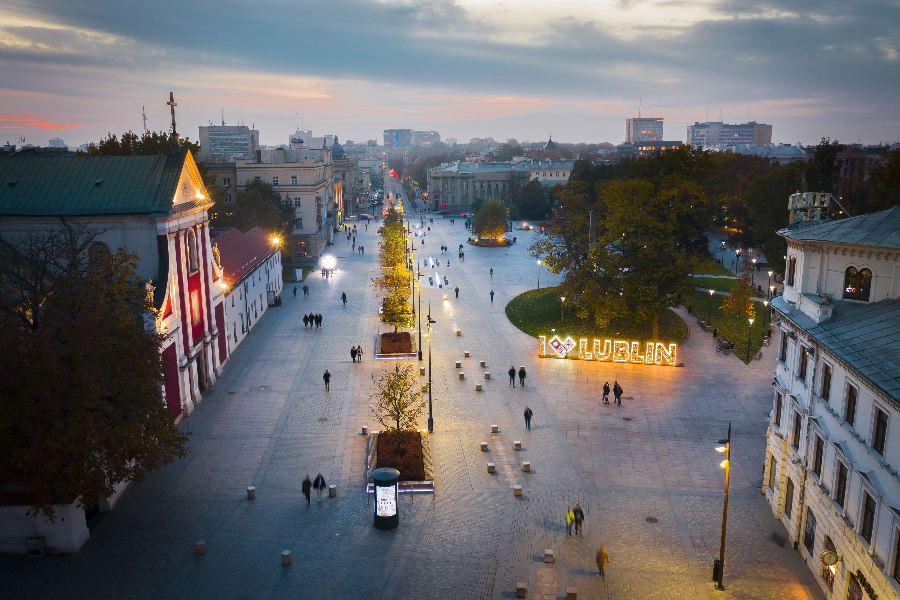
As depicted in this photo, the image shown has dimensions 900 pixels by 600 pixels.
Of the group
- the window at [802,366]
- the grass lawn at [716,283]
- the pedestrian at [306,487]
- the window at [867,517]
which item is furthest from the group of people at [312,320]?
the window at [867,517]

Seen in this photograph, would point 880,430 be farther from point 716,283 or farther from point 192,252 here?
point 716,283

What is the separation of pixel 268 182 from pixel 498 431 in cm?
7009

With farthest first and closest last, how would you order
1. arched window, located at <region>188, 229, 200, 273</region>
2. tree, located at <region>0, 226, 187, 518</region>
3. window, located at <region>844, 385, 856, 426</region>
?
arched window, located at <region>188, 229, 200, 273</region>, tree, located at <region>0, 226, 187, 518</region>, window, located at <region>844, 385, 856, 426</region>

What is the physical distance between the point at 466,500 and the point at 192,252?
21.8 metres

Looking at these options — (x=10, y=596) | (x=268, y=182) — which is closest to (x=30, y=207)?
(x=10, y=596)

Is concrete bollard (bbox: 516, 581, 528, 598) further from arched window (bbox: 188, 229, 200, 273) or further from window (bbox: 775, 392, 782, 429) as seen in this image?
arched window (bbox: 188, 229, 200, 273)

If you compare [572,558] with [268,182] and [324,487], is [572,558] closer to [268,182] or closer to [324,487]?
[324,487]

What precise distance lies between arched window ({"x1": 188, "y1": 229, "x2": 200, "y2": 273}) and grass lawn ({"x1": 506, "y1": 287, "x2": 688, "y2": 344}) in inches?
1002

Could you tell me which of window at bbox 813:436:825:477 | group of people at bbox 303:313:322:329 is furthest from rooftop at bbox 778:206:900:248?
group of people at bbox 303:313:322:329

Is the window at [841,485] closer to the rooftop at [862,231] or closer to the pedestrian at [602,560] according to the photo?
the rooftop at [862,231]

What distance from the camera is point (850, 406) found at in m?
19.8

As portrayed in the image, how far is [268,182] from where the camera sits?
94.2 metres

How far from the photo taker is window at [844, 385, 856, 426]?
19.6m

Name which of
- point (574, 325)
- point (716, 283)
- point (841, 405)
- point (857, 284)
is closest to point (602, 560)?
point (841, 405)
